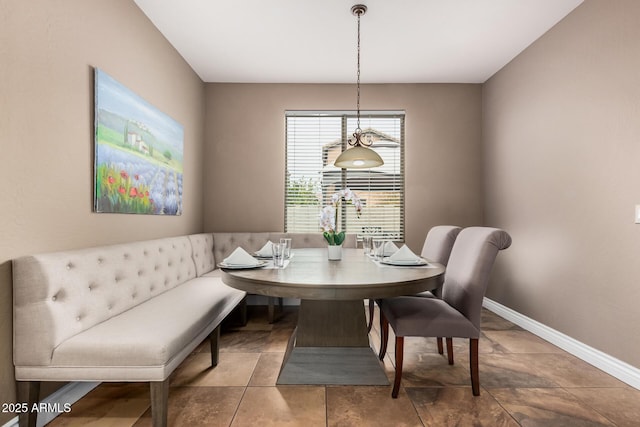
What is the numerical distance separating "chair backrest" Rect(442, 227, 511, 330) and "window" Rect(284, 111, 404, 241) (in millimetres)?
1994

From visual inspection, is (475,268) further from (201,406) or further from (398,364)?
(201,406)

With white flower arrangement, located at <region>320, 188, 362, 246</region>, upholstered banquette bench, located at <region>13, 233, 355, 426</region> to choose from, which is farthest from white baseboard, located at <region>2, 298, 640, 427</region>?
white flower arrangement, located at <region>320, 188, 362, 246</region>

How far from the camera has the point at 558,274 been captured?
2.71 meters

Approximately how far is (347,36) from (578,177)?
2231 millimetres

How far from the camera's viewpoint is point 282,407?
1768 millimetres

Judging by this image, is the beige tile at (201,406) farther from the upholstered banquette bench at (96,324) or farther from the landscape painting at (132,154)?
the landscape painting at (132,154)

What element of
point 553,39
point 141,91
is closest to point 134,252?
point 141,91

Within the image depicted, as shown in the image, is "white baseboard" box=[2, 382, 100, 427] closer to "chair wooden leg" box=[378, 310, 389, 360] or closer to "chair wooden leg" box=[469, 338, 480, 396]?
"chair wooden leg" box=[378, 310, 389, 360]

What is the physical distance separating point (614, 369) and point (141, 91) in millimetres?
3936

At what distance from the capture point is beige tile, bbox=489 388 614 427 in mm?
1654

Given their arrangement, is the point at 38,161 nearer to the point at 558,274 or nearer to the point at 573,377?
the point at 573,377

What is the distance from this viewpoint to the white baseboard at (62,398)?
5.26 ft

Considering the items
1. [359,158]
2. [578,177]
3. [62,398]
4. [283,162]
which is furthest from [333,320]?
[283,162]

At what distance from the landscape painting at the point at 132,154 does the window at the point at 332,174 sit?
1386 mm
